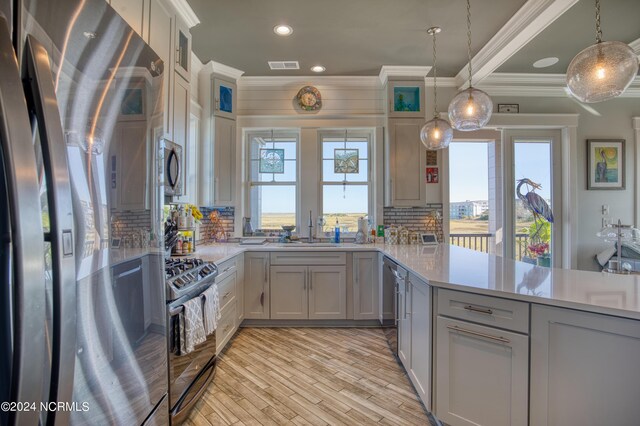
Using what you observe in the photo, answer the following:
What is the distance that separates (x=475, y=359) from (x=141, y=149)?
1.88 metres

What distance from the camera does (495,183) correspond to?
4.11 m

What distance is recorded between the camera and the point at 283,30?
2.92 metres

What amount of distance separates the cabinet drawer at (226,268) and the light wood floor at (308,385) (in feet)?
2.41

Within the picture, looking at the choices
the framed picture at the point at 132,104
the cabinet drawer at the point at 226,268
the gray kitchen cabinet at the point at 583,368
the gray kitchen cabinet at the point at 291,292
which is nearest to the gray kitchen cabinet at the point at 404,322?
the gray kitchen cabinet at the point at 583,368

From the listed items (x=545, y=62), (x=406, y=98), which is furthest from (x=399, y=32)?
(x=545, y=62)

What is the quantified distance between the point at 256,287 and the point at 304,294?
0.56m

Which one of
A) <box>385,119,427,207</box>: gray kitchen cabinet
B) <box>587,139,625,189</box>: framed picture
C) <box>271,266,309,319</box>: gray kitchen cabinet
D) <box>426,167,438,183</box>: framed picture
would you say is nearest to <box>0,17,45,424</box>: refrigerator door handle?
<box>271,266,309,319</box>: gray kitchen cabinet

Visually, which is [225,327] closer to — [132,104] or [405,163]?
[132,104]

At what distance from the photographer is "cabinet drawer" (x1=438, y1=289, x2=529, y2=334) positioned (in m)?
1.47

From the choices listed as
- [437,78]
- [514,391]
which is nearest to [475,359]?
[514,391]

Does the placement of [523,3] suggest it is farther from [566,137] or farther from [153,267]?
[153,267]

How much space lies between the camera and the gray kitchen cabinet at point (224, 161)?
11.7 feet

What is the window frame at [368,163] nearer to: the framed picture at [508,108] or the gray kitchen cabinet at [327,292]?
the gray kitchen cabinet at [327,292]

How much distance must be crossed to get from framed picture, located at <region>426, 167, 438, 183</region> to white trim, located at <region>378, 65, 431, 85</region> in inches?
46.3
